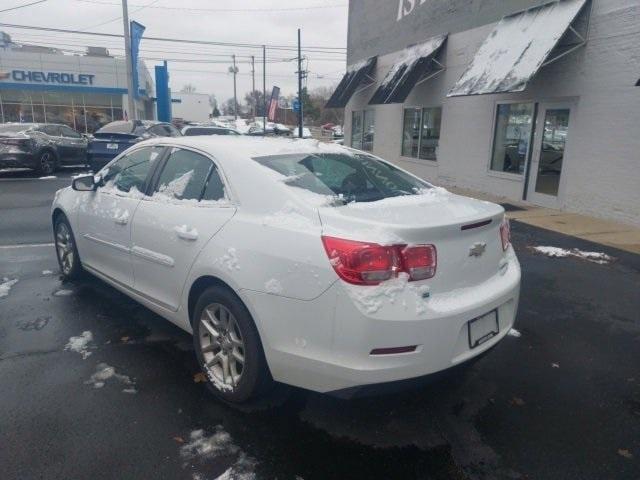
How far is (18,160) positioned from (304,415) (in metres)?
14.0

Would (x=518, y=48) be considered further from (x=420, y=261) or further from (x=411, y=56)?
(x=420, y=261)

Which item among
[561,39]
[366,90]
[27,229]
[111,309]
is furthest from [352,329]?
[366,90]

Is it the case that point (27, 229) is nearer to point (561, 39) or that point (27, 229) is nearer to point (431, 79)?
point (561, 39)

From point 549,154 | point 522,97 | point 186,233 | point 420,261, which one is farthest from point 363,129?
point 420,261

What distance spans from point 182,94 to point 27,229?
63.7 metres

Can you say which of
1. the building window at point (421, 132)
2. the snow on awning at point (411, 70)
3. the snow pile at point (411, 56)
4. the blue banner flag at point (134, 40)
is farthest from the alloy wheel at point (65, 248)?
the blue banner flag at point (134, 40)

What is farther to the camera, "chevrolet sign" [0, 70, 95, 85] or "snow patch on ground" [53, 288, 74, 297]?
"chevrolet sign" [0, 70, 95, 85]

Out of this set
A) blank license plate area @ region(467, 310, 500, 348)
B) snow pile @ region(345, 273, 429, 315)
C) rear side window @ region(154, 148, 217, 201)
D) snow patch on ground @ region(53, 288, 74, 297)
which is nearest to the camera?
snow pile @ region(345, 273, 429, 315)

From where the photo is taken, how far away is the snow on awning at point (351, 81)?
17.4 m

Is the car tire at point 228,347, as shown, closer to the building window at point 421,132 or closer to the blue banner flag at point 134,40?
the building window at point 421,132

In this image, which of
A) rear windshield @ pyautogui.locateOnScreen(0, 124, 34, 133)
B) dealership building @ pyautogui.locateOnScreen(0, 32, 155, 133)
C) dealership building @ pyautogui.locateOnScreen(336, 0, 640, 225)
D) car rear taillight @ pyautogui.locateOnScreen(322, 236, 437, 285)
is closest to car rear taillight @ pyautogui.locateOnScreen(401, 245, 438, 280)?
car rear taillight @ pyautogui.locateOnScreen(322, 236, 437, 285)

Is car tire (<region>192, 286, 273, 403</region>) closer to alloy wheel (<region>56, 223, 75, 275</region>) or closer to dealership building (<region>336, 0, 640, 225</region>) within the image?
alloy wheel (<region>56, 223, 75, 275</region>)

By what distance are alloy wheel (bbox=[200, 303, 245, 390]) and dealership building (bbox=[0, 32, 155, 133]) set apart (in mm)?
34476

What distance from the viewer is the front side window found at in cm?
398
